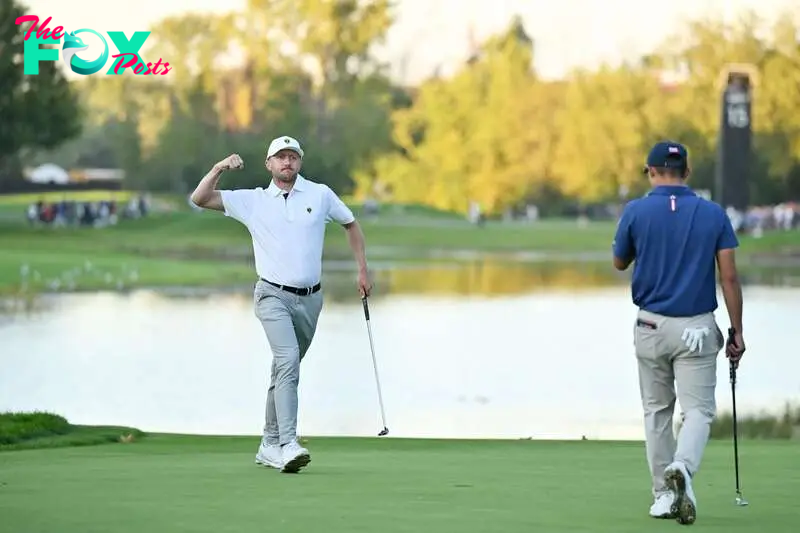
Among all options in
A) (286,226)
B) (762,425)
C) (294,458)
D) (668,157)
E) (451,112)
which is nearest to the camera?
(668,157)

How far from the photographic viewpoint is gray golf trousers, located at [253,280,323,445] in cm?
1166

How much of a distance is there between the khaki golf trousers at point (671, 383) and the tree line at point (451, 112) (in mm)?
90337

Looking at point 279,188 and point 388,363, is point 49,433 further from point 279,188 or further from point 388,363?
point 388,363

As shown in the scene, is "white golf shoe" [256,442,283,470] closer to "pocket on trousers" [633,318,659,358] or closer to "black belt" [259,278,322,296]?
"black belt" [259,278,322,296]

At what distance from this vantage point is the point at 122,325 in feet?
123

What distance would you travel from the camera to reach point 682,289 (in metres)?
9.45

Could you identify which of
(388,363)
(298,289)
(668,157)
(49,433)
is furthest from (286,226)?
(388,363)

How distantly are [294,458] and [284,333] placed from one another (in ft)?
2.53

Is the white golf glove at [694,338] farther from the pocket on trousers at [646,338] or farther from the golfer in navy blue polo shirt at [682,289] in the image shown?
the pocket on trousers at [646,338]

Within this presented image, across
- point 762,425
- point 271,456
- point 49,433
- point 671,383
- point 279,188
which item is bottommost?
point 762,425

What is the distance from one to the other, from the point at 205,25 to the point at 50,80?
35601 mm

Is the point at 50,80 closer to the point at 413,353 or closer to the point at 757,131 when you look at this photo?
the point at 757,131

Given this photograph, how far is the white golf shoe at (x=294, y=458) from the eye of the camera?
445 inches

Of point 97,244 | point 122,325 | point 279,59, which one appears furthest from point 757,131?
point 122,325
